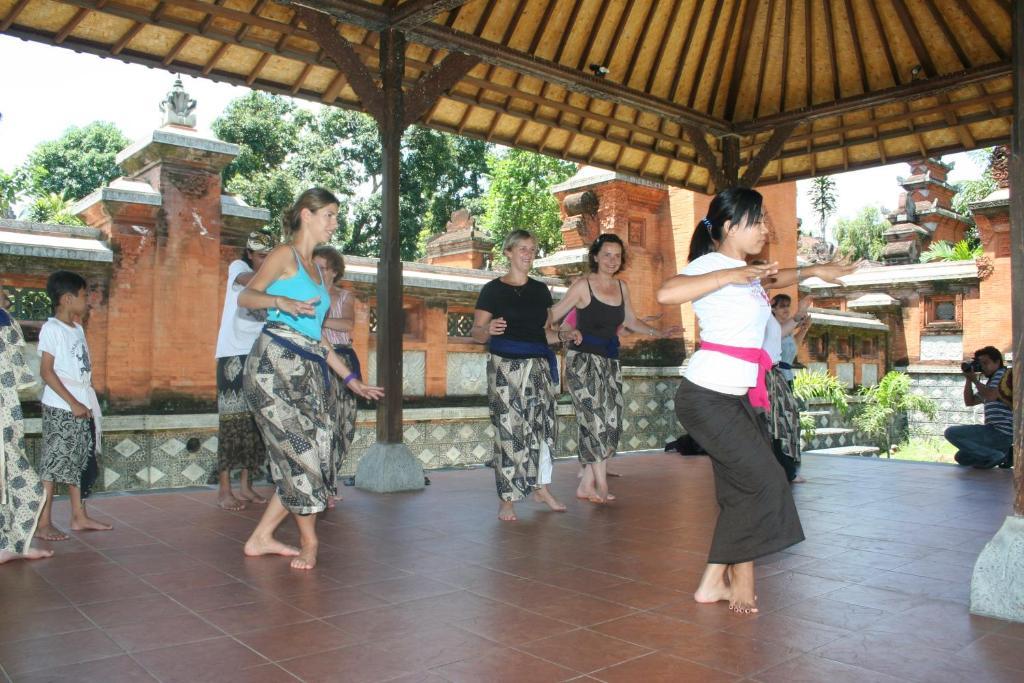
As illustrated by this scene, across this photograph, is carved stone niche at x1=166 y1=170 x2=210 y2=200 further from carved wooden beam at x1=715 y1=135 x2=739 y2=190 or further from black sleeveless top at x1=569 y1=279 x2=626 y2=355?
carved wooden beam at x1=715 y1=135 x2=739 y2=190

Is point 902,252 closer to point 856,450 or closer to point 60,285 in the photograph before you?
point 856,450

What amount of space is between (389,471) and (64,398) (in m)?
2.43

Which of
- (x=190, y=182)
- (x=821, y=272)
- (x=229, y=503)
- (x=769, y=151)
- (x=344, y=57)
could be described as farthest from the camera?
(x=769, y=151)

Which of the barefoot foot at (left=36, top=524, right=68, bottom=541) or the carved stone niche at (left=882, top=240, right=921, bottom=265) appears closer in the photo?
the barefoot foot at (left=36, top=524, right=68, bottom=541)

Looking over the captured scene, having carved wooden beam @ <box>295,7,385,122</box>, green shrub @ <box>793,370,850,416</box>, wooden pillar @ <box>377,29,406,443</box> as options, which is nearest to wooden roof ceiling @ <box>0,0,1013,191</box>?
carved wooden beam @ <box>295,7,385,122</box>

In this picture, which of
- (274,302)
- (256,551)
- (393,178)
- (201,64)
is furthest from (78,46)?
(256,551)

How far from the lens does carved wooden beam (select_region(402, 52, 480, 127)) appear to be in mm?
6629

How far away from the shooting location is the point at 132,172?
25.6ft

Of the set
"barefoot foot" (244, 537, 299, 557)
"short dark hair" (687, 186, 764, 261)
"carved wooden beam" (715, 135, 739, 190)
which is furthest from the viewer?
"carved wooden beam" (715, 135, 739, 190)

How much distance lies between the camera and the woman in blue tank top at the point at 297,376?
3.87 metres

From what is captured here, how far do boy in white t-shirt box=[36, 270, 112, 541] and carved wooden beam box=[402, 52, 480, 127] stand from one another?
3.00m

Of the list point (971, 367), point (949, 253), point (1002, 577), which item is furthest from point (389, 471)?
point (949, 253)

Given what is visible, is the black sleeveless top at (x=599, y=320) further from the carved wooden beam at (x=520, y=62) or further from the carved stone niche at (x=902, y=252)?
the carved stone niche at (x=902, y=252)

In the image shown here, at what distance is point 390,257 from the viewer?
21.5ft
